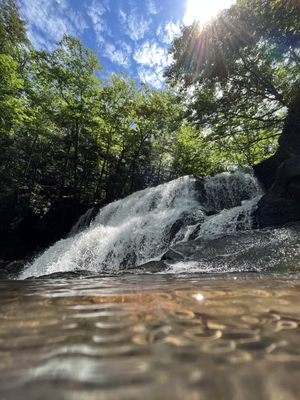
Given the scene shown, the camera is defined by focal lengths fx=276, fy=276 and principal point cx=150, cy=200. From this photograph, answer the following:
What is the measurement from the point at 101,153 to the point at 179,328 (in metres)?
25.8

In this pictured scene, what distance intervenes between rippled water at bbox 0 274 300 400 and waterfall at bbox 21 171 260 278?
23.5 feet

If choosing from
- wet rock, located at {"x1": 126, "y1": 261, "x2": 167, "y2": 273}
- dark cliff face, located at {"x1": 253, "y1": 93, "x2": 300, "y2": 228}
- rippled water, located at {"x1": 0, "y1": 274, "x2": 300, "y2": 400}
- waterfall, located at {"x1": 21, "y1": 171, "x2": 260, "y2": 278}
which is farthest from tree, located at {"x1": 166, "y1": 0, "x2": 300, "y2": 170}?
rippled water, located at {"x1": 0, "y1": 274, "x2": 300, "y2": 400}

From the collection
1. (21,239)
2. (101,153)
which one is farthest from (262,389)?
(101,153)

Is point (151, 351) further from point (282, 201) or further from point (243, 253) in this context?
point (282, 201)

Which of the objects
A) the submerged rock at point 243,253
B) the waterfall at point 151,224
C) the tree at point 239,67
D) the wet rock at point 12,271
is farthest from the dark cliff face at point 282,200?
the wet rock at point 12,271

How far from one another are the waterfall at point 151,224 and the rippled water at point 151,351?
715 cm

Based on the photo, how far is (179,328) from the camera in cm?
135

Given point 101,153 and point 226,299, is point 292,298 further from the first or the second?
point 101,153

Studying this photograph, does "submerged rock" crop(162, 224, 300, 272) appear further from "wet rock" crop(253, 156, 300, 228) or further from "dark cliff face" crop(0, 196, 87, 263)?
"dark cliff face" crop(0, 196, 87, 263)

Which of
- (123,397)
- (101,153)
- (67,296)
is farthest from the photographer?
(101,153)

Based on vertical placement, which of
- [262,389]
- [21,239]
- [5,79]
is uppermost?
[5,79]

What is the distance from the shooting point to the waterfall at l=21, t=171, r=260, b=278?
980cm

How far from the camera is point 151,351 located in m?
1.07

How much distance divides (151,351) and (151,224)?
406 inches
